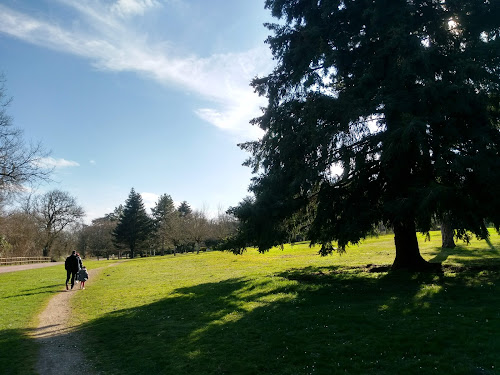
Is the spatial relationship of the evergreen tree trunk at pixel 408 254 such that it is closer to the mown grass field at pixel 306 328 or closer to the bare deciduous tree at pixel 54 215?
the mown grass field at pixel 306 328

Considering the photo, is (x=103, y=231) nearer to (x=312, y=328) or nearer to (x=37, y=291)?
(x=37, y=291)

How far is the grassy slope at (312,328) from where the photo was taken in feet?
19.6

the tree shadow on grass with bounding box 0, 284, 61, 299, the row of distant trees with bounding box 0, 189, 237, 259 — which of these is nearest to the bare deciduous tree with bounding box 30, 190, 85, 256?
the row of distant trees with bounding box 0, 189, 237, 259

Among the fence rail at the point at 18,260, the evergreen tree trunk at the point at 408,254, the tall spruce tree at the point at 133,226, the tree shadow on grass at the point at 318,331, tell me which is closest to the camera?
the tree shadow on grass at the point at 318,331

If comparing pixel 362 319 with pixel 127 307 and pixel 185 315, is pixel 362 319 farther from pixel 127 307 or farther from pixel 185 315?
pixel 127 307

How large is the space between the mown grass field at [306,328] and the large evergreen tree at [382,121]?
193 cm

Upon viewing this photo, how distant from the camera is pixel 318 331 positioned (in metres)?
7.58

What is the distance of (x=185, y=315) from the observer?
399 inches

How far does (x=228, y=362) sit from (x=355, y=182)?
311 inches

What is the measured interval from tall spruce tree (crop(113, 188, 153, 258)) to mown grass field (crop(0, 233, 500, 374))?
58777 millimetres

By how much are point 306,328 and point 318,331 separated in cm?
37

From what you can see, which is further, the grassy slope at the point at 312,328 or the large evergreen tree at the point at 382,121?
the large evergreen tree at the point at 382,121

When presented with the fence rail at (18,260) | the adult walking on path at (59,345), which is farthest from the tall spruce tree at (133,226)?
the adult walking on path at (59,345)

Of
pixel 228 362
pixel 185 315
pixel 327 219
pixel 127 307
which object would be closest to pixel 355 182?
pixel 327 219
